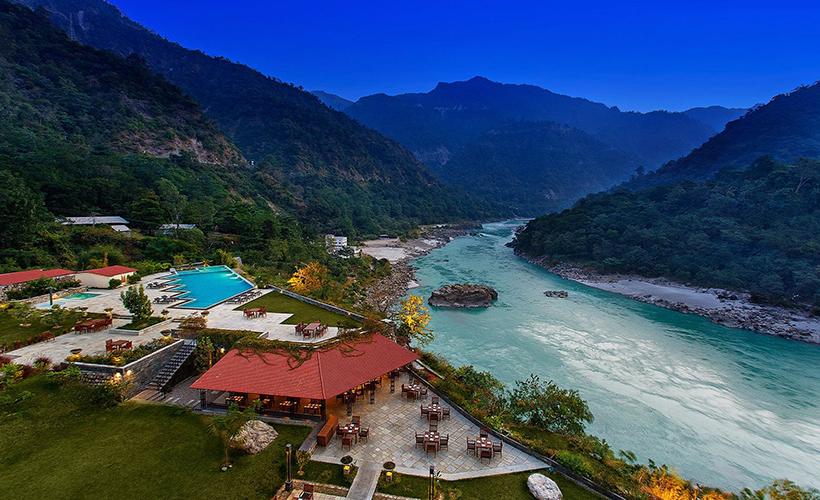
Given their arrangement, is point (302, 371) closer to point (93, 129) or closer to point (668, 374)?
point (668, 374)

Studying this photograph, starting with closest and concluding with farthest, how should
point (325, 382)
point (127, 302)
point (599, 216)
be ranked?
point (325, 382)
point (127, 302)
point (599, 216)

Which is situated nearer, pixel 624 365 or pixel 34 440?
pixel 34 440

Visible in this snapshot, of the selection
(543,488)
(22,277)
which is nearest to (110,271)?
(22,277)

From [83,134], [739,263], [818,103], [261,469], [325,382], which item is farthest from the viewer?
[818,103]

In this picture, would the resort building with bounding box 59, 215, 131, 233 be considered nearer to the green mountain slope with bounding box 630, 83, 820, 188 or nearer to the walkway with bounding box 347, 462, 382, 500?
the walkway with bounding box 347, 462, 382, 500

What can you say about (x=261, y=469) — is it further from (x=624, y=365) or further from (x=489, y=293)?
(x=489, y=293)

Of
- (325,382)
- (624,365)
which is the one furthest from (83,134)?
(624,365)

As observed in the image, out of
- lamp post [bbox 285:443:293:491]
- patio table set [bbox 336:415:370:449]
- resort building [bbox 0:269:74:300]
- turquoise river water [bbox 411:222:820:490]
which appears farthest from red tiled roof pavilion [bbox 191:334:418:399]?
resort building [bbox 0:269:74:300]
